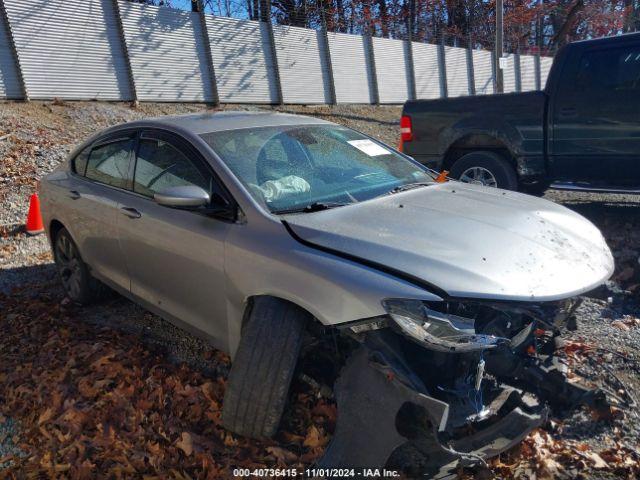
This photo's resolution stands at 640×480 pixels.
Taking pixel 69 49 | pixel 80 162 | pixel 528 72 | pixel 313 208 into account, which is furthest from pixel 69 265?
pixel 528 72

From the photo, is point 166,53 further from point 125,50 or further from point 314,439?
point 314,439

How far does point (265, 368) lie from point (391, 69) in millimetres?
20151

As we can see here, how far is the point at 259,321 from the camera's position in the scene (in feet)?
8.89

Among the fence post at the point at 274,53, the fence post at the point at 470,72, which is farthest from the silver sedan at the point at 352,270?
the fence post at the point at 470,72

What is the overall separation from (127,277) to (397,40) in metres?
19.9

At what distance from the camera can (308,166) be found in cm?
348

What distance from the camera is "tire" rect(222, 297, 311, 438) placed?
8.57 ft

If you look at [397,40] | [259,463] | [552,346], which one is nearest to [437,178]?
[552,346]

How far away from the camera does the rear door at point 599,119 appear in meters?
5.72

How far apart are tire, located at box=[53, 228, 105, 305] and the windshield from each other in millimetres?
1996

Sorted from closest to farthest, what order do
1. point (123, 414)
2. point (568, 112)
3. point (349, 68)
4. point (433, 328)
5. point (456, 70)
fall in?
1. point (433, 328)
2. point (123, 414)
3. point (568, 112)
4. point (349, 68)
5. point (456, 70)

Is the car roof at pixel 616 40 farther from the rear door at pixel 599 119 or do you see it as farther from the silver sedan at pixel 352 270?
the silver sedan at pixel 352 270

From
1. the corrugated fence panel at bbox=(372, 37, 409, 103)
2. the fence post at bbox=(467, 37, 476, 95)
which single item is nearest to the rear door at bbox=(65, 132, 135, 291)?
the corrugated fence panel at bbox=(372, 37, 409, 103)

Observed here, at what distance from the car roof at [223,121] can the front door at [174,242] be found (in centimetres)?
12
